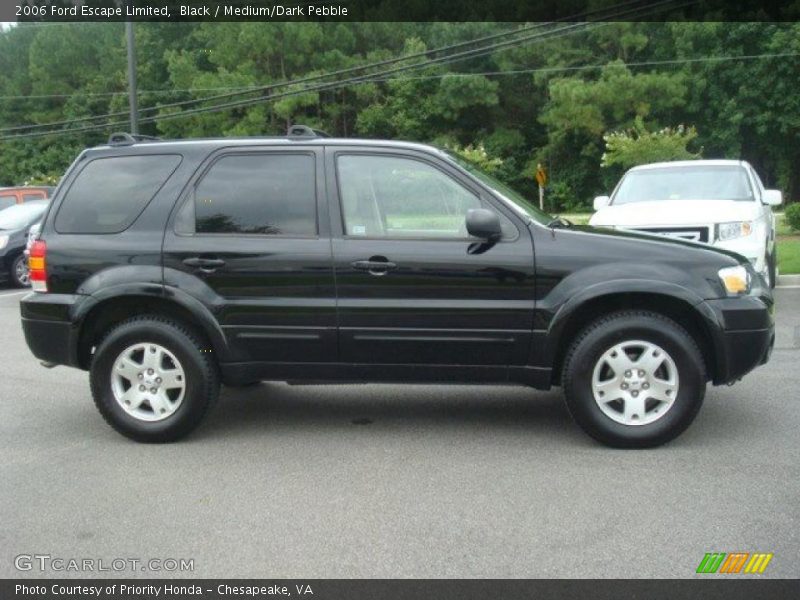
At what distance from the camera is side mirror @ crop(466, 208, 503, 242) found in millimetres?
5332

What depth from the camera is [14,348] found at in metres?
9.72

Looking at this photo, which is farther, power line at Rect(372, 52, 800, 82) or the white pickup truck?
power line at Rect(372, 52, 800, 82)

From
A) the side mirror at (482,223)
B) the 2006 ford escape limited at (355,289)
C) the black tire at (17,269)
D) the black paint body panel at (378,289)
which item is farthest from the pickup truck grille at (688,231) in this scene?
the black tire at (17,269)

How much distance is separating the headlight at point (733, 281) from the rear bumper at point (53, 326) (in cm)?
395

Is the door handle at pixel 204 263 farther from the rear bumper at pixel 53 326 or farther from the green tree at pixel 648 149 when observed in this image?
the green tree at pixel 648 149

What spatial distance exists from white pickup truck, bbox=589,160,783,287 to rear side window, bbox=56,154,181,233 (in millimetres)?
4420

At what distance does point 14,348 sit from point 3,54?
71.2m

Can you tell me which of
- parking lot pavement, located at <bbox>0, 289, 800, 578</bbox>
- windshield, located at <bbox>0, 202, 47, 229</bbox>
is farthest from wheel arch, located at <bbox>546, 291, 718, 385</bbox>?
windshield, located at <bbox>0, 202, 47, 229</bbox>

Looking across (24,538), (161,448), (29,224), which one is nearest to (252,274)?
(161,448)

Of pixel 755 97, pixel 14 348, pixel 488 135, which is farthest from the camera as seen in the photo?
pixel 488 135

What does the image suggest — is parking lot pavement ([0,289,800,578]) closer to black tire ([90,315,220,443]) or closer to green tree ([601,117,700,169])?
black tire ([90,315,220,443])

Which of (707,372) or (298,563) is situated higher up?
(707,372)
